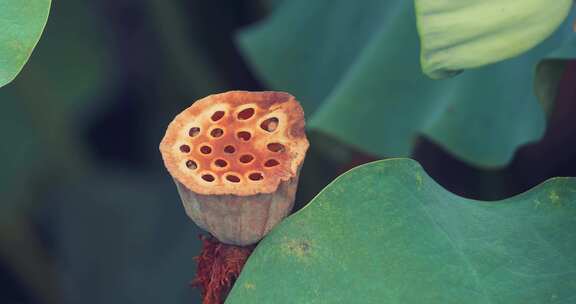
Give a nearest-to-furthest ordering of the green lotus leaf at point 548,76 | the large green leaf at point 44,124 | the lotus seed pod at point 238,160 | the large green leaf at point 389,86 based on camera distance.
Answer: the lotus seed pod at point 238,160 < the green lotus leaf at point 548,76 < the large green leaf at point 389,86 < the large green leaf at point 44,124

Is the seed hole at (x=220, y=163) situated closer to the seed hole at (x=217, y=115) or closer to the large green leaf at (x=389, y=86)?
the seed hole at (x=217, y=115)

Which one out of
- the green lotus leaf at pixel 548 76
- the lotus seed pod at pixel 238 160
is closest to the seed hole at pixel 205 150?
the lotus seed pod at pixel 238 160

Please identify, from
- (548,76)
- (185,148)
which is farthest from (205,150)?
(548,76)

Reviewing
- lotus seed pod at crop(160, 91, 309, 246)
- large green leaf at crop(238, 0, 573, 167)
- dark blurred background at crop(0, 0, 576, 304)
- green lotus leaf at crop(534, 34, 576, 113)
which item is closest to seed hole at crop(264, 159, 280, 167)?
lotus seed pod at crop(160, 91, 309, 246)

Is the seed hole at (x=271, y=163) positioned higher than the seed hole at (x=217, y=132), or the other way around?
the seed hole at (x=217, y=132)

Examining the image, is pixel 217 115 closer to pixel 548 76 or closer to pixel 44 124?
pixel 548 76

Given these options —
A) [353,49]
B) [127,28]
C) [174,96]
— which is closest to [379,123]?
[353,49]

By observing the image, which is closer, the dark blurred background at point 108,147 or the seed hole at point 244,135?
the seed hole at point 244,135

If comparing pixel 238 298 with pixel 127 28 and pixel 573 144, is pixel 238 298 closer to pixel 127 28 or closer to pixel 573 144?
pixel 573 144
